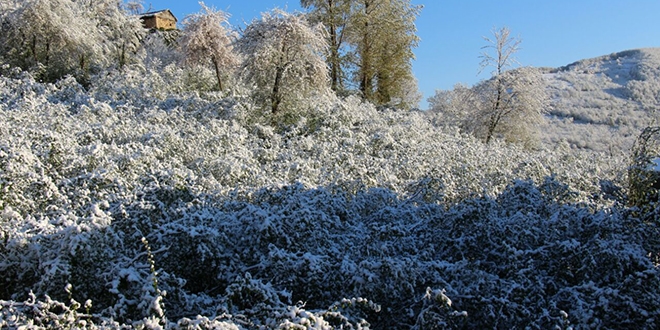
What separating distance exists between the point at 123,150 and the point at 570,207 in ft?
18.5

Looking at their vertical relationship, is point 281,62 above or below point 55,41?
below

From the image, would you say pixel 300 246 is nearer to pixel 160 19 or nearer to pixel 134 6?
pixel 134 6

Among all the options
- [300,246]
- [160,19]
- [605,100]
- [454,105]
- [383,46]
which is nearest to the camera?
[300,246]

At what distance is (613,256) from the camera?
3648 mm

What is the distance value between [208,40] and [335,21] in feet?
19.2

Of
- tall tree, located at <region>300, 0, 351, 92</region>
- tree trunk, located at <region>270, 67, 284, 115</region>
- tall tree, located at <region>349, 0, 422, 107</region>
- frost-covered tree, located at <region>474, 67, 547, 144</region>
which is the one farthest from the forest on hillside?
tall tree, located at <region>349, 0, 422, 107</region>

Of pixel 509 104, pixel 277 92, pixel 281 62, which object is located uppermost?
pixel 281 62

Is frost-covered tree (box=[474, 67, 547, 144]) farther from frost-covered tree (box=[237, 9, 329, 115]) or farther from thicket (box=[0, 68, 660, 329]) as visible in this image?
thicket (box=[0, 68, 660, 329])

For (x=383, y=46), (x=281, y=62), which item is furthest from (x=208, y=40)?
(x=383, y=46)

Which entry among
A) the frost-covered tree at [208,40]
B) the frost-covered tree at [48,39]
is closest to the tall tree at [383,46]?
the frost-covered tree at [208,40]

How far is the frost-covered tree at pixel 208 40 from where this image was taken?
13586 millimetres

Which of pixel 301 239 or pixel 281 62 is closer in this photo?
pixel 301 239

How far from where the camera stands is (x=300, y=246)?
4.25 m

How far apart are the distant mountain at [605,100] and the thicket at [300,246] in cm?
1772
